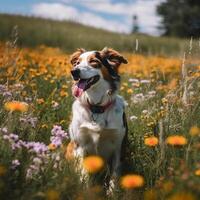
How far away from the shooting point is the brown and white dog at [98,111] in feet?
16.7

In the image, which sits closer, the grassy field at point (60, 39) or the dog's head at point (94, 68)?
the dog's head at point (94, 68)

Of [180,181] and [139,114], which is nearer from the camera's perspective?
[180,181]

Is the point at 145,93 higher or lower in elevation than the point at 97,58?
lower

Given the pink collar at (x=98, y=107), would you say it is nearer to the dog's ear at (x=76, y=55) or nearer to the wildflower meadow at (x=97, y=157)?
the wildflower meadow at (x=97, y=157)

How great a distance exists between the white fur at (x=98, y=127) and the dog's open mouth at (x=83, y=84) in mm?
50

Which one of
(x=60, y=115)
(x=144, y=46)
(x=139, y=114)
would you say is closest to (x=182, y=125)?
(x=139, y=114)

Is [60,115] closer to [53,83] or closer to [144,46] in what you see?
[53,83]

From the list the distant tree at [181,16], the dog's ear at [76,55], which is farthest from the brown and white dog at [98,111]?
the distant tree at [181,16]

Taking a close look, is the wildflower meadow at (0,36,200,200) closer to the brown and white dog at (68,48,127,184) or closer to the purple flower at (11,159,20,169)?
the purple flower at (11,159,20,169)

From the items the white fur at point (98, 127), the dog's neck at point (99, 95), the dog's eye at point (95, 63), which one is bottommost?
the white fur at point (98, 127)

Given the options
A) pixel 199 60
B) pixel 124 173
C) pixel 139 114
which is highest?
pixel 199 60

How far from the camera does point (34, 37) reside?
18.1 m

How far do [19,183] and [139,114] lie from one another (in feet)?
10.0

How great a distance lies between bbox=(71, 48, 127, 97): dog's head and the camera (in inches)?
201
